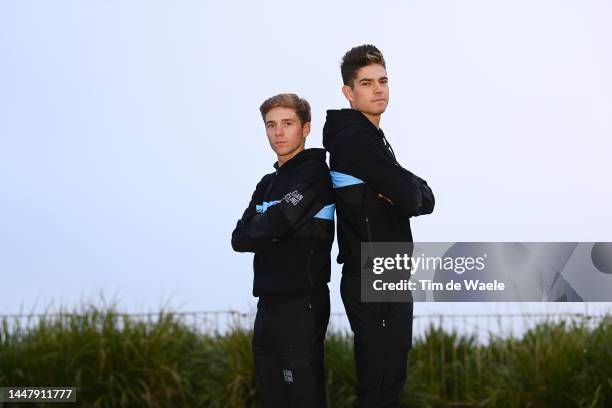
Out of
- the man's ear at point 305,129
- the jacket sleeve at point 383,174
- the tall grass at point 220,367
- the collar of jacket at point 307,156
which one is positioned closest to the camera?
the jacket sleeve at point 383,174

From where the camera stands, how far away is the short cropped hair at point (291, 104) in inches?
163

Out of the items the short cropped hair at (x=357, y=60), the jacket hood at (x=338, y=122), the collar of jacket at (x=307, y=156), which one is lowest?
the collar of jacket at (x=307, y=156)

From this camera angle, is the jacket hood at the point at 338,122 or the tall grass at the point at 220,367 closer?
the jacket hood at the point at 338,122

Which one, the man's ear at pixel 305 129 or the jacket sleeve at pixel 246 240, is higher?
the man's ear at pixel 305 129

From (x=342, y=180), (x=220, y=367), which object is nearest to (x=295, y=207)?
(x=342, y=180)

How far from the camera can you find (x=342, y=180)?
391cm

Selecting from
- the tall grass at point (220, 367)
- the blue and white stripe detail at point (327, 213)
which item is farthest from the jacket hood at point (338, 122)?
the tall grass at point (220, 367)

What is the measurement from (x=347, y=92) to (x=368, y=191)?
0.62m

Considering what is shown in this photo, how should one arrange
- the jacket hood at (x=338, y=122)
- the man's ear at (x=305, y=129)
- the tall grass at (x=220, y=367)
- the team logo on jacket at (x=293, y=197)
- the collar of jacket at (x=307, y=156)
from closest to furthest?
1. the team logo on jacket at (x=293, y=197)
2. the jacket hood at (x=338, y=122)
3. the collar of jacket at (x=307, y=156)
4. the man's ear at (x=305, y=129)
5. the tall grass at (x=220, y=367)

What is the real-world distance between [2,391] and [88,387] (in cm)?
76

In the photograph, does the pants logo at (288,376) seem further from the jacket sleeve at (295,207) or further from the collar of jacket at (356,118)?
the collar of jacket at (356,118)

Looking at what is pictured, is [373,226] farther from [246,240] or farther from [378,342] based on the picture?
[246,240]

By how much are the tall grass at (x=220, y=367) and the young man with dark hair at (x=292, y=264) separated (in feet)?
9.52

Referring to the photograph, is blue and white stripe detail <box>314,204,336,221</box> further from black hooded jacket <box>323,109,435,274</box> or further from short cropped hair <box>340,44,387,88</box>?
short cropped hair <box>340,44,387,88</box>
